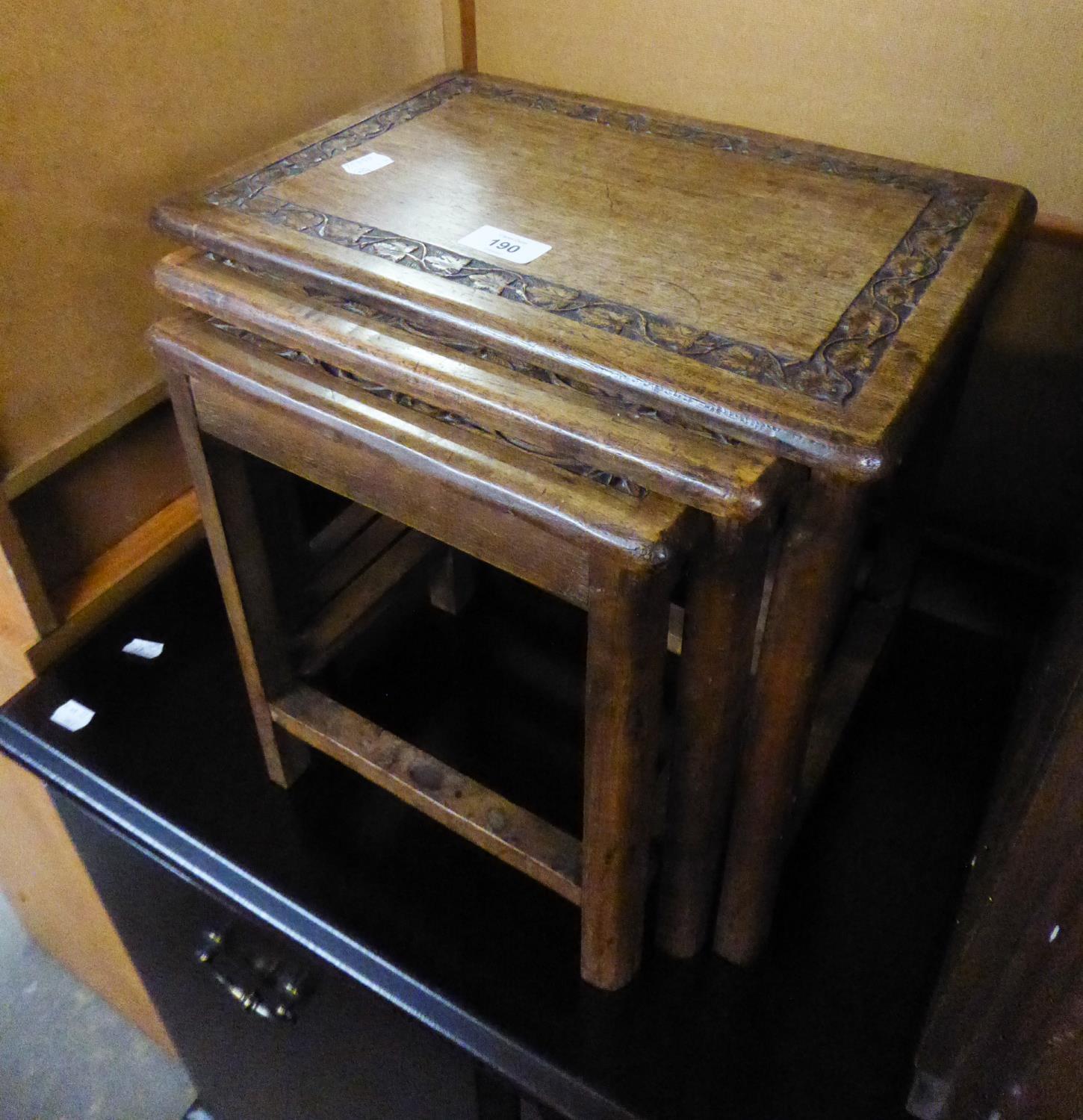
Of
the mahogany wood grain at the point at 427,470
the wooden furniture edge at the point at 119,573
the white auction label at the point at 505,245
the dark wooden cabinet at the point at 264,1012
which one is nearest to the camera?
the mahogany wood grain at the point at 427,470

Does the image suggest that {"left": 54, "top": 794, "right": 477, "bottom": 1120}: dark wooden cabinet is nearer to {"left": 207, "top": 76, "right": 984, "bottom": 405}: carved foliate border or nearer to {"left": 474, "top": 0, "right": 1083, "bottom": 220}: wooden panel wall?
{"left": 207, "top": 76, "right": 984, "bottom": 405}: carved foliate border

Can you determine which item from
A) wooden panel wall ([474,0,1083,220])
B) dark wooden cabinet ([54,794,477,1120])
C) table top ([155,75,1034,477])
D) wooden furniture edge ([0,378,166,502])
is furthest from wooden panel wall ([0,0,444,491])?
dark wooden cabinet ([54,794,477,1120])

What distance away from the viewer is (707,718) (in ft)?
1.84

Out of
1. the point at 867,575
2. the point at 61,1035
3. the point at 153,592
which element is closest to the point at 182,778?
the point at 153,592

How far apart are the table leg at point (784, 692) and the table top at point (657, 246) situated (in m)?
0.03

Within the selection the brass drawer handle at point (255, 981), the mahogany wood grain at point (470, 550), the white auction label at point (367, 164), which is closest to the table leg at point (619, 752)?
the mahogany wood grain at point (470, 550)

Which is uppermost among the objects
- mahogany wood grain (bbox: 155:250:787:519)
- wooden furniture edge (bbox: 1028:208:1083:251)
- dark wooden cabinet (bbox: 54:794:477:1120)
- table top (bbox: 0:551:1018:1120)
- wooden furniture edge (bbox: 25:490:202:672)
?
mahogany wood grain (bbox: 155:250:787:519)

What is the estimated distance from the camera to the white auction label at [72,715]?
0.81 meters

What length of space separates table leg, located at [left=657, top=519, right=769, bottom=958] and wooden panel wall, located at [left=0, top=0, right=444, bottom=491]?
507 mm

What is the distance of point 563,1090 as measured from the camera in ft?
2.07

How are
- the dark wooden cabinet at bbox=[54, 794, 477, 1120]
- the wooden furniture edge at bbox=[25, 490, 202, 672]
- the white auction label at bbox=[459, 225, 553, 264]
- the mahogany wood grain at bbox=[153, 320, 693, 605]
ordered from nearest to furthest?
the mahogany wood grain at bbox=[153, 320, 693, 605], the white auction label at bbox=[459, 225, 553, 264], the dark wooden cabinet at bbox=[54, 794, 477, 1120], the wooden furniture edge at bbox=[25, 490, 202, 672]

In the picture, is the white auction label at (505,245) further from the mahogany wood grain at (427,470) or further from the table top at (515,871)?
the table top at (515,871)

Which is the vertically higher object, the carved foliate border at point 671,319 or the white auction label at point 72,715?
the carved foliate border at point 671,319

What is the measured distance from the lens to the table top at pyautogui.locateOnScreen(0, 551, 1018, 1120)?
2.12 ft
